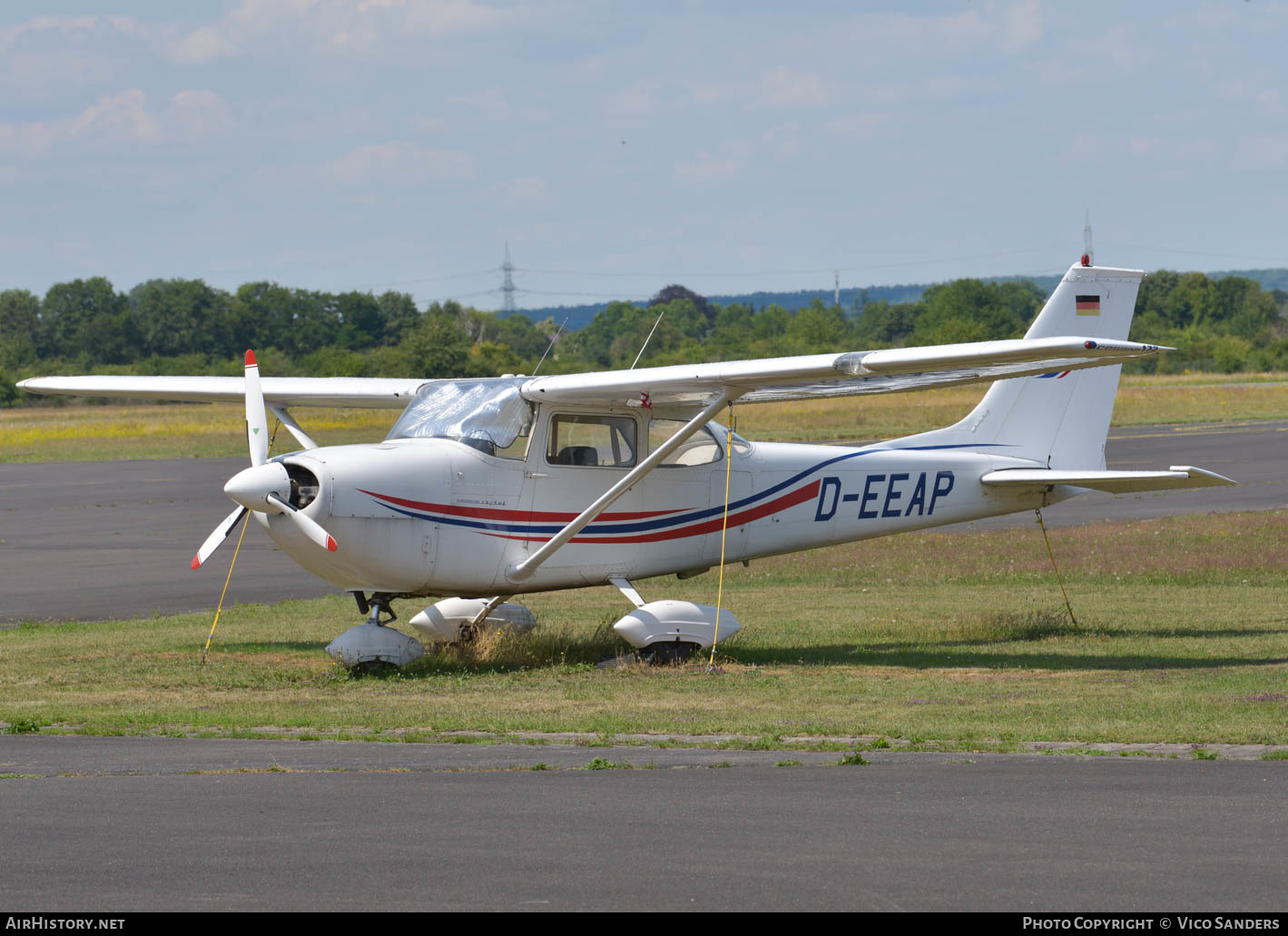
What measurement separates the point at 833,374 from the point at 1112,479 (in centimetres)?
406

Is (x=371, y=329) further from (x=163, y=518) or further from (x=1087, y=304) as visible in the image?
(x=1087, y=304)

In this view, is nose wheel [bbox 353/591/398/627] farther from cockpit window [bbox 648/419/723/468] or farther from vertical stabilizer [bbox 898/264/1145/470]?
vertical stabilizer [bbox 898/264/1145/470]

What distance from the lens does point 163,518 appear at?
97.5 ft

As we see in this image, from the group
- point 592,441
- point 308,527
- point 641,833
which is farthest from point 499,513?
point 641,833

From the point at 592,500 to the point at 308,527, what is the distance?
9.35 feet

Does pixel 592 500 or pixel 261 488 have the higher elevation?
pixel 261 488

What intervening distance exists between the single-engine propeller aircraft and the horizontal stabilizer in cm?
3

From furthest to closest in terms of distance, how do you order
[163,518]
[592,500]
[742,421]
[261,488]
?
[742,421], [163,518], [592,500], [261,488]

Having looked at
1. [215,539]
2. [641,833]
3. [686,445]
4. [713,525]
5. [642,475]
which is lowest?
[641,833]

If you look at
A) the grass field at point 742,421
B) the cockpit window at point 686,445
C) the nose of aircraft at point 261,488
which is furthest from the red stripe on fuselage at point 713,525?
the grass field at point 742,421

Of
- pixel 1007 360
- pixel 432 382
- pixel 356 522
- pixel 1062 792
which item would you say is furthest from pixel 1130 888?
pixel 432 382

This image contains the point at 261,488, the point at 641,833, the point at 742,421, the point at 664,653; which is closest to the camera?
the point at 641,833

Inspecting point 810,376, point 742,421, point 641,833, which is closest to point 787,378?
point 810,376

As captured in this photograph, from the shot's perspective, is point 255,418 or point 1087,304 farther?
point 1087,304
